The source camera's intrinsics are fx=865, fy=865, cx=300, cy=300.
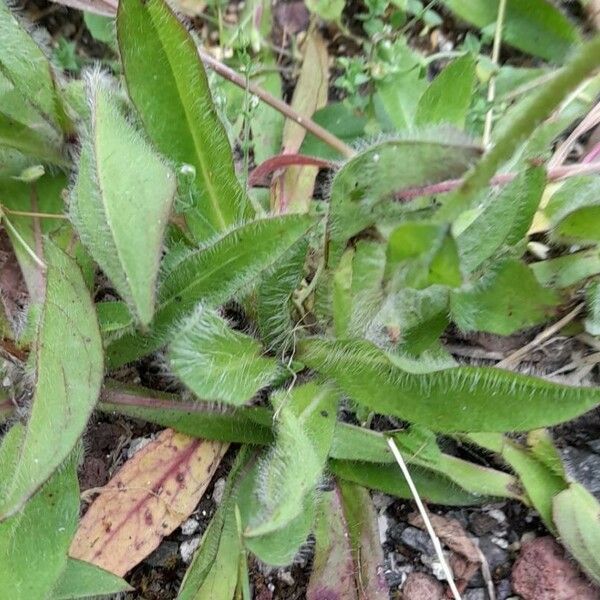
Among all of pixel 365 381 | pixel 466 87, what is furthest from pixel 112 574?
pixel 466 87

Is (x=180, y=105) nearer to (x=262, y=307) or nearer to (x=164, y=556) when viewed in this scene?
(x=262, y=307)

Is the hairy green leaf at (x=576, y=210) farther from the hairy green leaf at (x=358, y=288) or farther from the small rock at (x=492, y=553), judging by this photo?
the small rock at (x=492, y=553)

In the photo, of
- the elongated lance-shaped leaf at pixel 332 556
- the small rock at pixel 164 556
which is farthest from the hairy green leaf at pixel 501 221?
the small rock at pixel 164 556

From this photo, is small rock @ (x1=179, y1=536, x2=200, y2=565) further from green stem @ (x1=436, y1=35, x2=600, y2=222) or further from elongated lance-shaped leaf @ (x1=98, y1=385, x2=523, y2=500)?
green stem @ (x1=436, y1=35, x2=600, y2=222)

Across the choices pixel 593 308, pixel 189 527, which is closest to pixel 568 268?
pixel 593 308

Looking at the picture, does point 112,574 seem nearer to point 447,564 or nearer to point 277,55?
point 447,564

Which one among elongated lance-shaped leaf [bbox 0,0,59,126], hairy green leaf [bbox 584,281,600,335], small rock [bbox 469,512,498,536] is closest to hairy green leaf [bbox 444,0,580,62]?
hairy green leaf [bbox 584,281,600,335]

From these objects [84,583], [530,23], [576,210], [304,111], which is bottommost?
[84,583]
